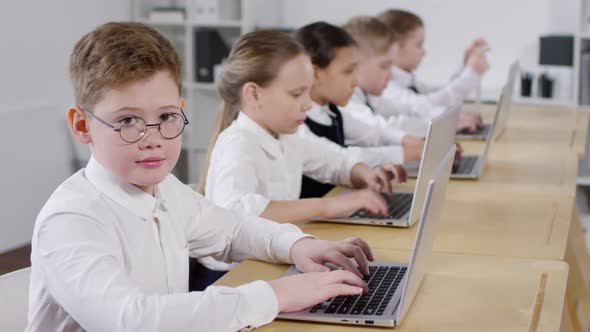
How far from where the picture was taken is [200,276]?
2.11 m

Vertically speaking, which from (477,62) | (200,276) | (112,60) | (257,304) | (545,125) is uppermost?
(112,60)

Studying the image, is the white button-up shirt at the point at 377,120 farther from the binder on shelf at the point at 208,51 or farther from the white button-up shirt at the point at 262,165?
the binder on shelf at the point at 208,51

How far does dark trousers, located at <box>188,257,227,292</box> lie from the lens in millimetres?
2080

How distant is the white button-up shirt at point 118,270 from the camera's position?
124 centimetres

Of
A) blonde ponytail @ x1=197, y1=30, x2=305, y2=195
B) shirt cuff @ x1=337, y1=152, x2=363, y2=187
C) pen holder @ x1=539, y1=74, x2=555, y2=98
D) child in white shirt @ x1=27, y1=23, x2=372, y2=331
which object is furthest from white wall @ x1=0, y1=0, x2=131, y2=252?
child in white shirt @ x1=27, y1=23, x2=372, y2=331

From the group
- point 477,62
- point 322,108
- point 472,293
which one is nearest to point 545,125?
point 477,62

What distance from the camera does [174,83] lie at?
1.46 meters

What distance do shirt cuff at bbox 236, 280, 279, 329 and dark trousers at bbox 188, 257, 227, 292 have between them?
740 millimetres

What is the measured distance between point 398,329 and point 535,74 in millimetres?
3662

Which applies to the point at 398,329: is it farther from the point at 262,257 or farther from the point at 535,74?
the point at 535,74


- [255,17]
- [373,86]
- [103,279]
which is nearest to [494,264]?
[103,279]

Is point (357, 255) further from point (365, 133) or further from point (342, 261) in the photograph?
point (365, 133)

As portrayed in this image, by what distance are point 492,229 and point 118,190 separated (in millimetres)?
958

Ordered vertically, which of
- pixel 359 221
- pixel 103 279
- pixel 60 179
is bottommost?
pixel 60 179
